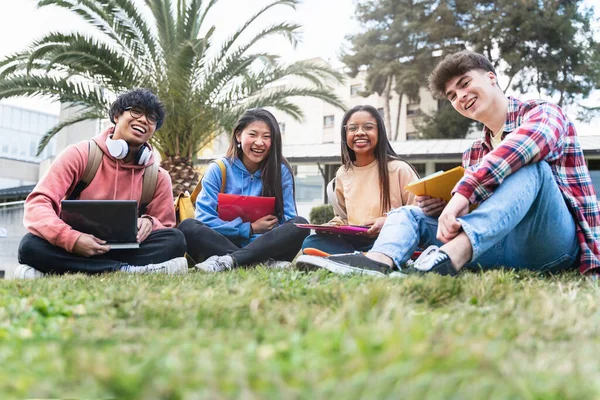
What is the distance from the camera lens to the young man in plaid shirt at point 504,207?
2428 mm

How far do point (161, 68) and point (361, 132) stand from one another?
6.57 metres

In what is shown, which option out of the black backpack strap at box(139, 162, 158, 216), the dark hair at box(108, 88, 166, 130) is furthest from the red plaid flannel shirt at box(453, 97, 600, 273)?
the dark hair at box(108, 88, 166, 130)

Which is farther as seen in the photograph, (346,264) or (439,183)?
(439,183)

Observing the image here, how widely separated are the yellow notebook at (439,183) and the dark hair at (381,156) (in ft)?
4.14

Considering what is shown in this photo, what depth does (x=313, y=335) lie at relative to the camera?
3.46 feet

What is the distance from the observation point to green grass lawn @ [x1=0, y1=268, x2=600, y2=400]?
2.64ft

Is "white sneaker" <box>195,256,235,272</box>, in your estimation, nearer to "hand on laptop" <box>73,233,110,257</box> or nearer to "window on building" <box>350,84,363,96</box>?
"hand on laptop" <box>73,233,110,257</box>

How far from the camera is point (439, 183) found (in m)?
2.92

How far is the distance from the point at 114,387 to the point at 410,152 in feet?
59.7

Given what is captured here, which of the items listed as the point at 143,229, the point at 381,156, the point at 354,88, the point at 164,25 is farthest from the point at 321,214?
the point at 354,88

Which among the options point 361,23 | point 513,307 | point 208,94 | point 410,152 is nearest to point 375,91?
point 361,23

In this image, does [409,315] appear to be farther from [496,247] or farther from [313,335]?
[496,247]

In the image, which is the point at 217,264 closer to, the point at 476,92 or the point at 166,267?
the point at 166,267

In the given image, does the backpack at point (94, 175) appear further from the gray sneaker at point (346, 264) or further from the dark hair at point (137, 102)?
the gray sneaker at point (346, 264)
